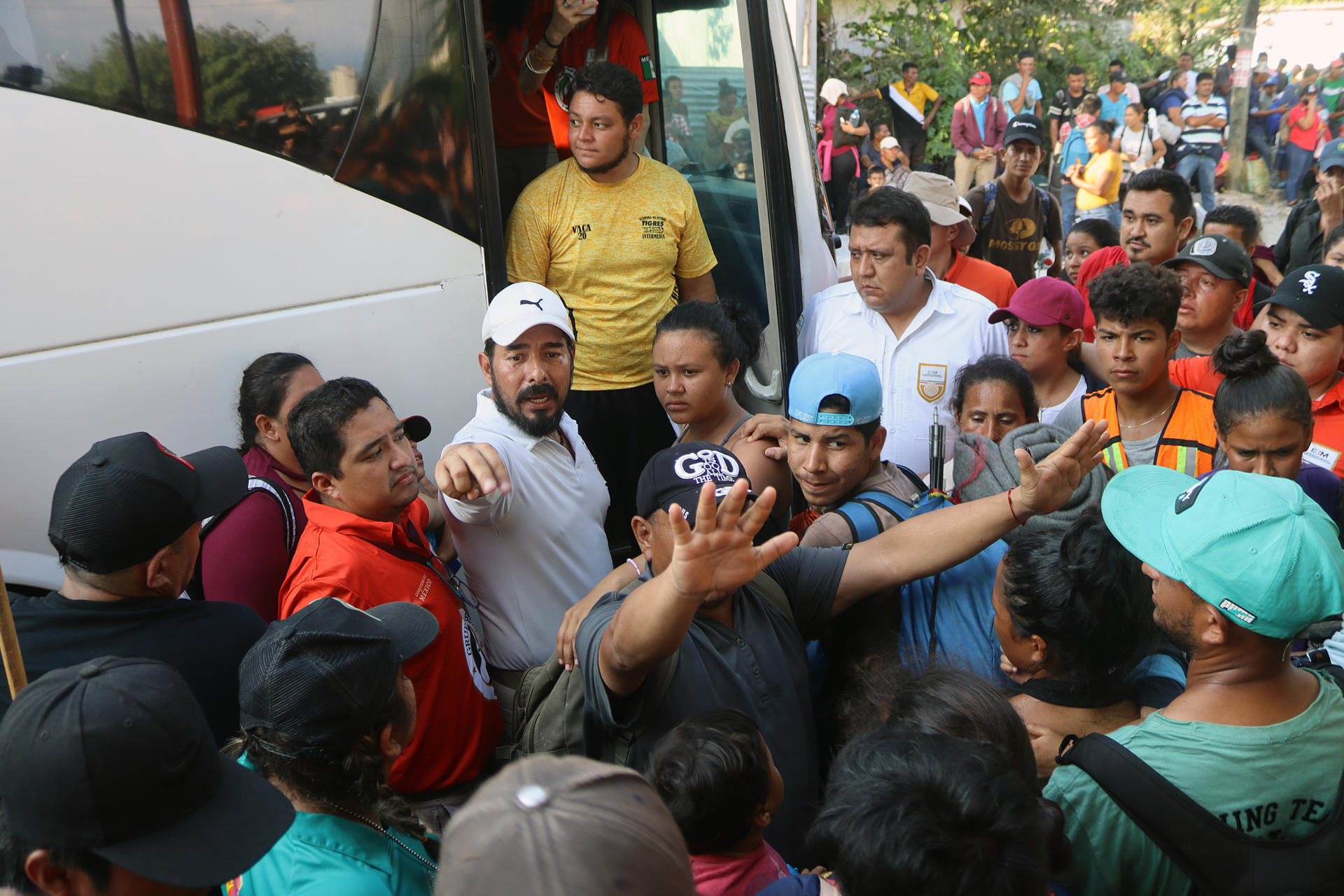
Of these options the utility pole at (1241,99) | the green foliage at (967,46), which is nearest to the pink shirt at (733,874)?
the green foliage at (967,46)

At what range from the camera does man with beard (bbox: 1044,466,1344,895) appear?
5.04 feet

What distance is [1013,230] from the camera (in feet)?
22.2

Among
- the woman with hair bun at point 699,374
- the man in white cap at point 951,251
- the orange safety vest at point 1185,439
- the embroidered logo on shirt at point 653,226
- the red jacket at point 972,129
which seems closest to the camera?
the orange safety vest at point 1185,439

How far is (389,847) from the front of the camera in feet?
5.16

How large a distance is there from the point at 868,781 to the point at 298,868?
2.97 ft

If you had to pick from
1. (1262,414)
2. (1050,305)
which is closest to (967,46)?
(1050,305)

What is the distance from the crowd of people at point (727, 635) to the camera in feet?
4.25

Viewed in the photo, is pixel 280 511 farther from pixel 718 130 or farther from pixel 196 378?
pixel 718 130

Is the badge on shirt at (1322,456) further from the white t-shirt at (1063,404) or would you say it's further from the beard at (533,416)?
the beard at (533,416)

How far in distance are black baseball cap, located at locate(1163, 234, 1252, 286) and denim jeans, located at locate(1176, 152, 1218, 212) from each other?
1010 centimetres

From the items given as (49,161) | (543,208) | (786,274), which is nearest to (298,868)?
(49,161)

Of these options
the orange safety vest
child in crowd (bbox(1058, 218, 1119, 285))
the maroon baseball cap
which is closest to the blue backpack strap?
child in crowd (bbox(1058, 218, 1119, 285))

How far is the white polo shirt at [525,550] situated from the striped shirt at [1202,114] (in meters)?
13.2

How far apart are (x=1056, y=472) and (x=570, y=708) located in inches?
47.5
